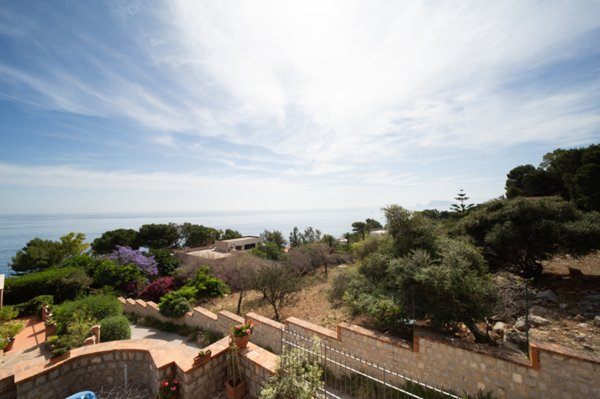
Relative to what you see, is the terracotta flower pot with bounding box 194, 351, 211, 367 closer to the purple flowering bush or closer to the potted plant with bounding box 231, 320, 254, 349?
the potted plant with bounding box 231, 320, 254, 349

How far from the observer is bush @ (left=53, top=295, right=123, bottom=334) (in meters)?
7.92

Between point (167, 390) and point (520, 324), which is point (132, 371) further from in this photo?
point (520, 324)

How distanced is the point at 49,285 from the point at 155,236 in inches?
801

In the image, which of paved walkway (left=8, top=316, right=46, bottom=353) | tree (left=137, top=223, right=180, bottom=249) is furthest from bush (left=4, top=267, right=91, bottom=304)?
tree (left=137, top=223, right=180, bottom=249)

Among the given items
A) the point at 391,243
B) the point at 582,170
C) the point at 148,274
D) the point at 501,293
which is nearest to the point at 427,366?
the point at 501,293

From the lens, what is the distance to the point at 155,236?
1262 inches

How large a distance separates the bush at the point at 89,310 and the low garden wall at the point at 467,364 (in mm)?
6382

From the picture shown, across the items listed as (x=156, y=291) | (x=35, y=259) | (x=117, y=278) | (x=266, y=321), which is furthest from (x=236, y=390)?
(x=35, y=259)

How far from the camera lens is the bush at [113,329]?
796cm

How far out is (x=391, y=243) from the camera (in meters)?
9.48

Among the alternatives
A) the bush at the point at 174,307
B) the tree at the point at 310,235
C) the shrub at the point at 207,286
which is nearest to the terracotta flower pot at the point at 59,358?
the bush at the point at 174,307

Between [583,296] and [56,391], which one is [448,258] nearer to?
[583,296]

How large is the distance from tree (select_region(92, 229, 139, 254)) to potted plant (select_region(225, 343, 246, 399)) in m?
30.9

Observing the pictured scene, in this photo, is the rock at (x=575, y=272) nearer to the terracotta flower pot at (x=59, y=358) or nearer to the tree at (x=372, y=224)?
the terracotta flower pot at (x=59, y=358)
